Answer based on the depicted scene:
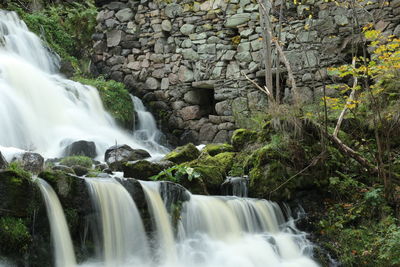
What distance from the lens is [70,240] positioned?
15.0 feet

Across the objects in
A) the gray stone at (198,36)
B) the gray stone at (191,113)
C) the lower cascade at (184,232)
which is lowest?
the lower cascade at (184,232)

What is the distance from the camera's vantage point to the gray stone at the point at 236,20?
37.7 feet

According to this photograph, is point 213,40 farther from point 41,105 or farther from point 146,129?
point 41,105

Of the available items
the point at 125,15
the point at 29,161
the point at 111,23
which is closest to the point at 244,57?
the point at 125,15

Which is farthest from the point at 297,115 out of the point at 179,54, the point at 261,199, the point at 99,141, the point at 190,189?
the point at 179,54

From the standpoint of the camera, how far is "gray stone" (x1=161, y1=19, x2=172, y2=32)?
40.5 ft

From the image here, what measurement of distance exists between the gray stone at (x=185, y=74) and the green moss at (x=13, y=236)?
8265mm

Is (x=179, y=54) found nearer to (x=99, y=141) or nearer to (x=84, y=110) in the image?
(x=84, y=110)

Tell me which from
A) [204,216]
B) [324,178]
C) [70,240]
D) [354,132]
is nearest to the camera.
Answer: [70,240]

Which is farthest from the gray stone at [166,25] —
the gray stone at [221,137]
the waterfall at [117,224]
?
the waterfall at [117,224]

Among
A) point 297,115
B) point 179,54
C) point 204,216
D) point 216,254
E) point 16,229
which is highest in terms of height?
point 179,54

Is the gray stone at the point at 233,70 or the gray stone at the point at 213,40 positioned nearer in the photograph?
the gray stone at the point at 233,70

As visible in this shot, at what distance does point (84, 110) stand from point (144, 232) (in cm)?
590

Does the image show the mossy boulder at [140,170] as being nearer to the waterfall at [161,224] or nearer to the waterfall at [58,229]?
the waterfall at [161,224]
